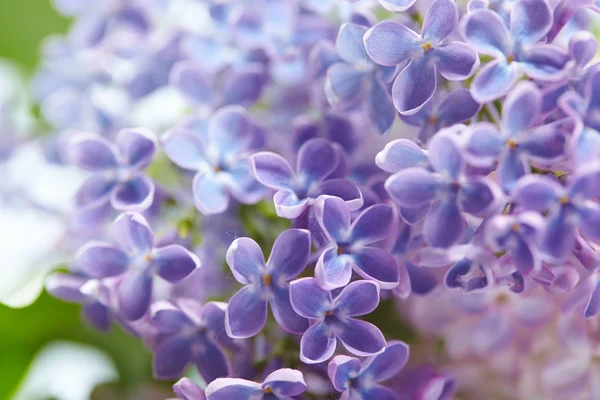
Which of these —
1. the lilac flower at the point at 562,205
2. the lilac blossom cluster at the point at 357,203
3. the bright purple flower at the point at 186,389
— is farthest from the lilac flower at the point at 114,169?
the lilac flower at the point at 562,205

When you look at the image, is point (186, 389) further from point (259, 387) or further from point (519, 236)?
point (519, 236)

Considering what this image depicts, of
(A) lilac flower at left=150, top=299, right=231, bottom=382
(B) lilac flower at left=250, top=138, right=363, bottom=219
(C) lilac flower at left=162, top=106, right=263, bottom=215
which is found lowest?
(A) lilac flower at left=150, top=299, right=231, bottom=382

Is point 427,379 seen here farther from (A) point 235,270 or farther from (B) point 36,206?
(B) point 36,206

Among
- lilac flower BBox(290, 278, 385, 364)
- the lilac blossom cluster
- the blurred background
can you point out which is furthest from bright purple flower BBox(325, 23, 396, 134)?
the blurred background

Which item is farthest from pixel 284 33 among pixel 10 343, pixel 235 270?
pixel 10 343

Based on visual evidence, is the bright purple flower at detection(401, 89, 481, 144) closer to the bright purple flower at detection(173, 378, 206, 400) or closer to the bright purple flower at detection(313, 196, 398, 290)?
the bright purple flower at detection(313, 196, 398, 290)

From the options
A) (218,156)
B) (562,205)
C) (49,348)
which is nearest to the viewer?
(562,205)

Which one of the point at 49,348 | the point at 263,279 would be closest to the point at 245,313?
the point at 263,279
